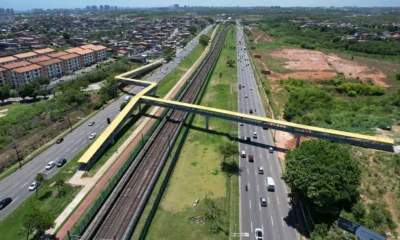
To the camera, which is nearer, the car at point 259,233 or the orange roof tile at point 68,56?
the car at point 259,233

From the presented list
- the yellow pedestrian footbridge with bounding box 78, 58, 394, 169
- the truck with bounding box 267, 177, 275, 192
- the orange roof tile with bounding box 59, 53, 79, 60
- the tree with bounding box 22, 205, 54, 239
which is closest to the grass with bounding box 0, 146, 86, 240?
the tree with bounding box 22, 205, 54, 239

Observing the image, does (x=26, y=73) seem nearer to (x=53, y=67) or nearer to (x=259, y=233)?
(x=53, y=67)

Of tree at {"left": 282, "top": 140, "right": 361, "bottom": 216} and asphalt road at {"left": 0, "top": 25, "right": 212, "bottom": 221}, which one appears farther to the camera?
asphalt road at {"left": 0, "top": 25, "right": 212, "bottom": 221}

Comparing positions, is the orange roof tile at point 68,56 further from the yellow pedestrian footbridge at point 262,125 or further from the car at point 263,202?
the car at point 263,202

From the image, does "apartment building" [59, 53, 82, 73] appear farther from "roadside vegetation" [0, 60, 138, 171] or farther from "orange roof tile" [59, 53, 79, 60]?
"roadside vegetation" [0, 60, 138, 171]

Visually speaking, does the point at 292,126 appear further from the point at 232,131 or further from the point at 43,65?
the point at 43,65

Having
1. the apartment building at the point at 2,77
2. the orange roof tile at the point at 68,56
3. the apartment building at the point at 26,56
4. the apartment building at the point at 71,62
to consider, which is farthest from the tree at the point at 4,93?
the apartment building at the point at 26,56
